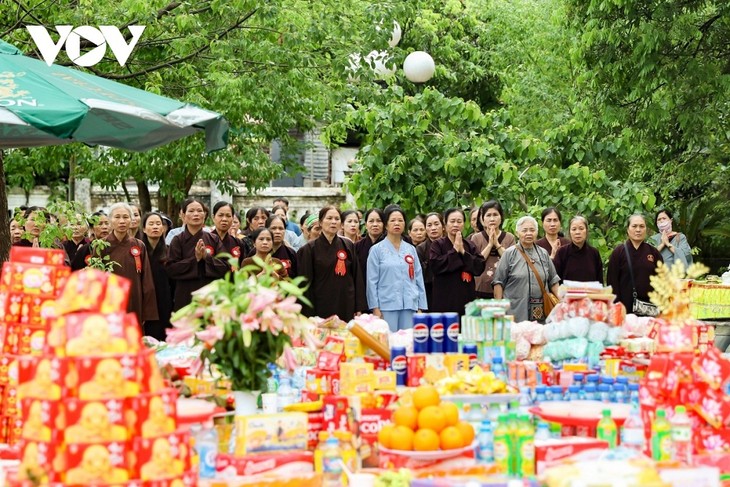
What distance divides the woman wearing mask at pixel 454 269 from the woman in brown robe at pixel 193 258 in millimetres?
1922

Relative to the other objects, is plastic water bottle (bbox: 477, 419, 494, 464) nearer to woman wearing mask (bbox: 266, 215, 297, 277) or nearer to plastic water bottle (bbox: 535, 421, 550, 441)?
plastic water bottle (bbox: 535, 421, 550, 441)

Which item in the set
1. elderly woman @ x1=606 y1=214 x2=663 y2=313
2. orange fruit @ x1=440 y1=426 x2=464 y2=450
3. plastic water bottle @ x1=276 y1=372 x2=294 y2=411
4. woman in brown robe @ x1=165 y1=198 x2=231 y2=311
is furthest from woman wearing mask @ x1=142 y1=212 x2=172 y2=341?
orange fruit @ x1=440 y1=426 x2=464 y2=450

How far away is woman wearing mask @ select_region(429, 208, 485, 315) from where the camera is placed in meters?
10.5

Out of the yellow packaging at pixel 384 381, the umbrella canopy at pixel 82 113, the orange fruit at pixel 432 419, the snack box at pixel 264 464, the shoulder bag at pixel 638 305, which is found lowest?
the snack box at pixel 264 464

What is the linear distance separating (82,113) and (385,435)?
9.54 ft

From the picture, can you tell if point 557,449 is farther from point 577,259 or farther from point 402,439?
point 577,259

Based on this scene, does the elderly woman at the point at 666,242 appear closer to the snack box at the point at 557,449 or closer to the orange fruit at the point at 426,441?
the snack box at the point at 557,449

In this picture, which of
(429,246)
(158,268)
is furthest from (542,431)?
(158,268)

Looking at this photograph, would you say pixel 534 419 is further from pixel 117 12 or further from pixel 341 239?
pixel 117 12

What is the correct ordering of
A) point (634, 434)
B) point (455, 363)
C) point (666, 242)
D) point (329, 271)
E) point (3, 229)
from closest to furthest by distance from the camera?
1. point (634, 434)
2. point (455, 363)
3. point (3, 229)
4. point (329, 271)
5. point (666, 242)

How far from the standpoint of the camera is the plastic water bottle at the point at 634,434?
4.82 metres

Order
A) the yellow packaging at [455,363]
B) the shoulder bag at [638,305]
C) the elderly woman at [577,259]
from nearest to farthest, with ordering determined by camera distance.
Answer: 1. the yellow packaging at [455,363]
2. the shoulder bag at [638,305]
3. the elderly woman at [577,259]

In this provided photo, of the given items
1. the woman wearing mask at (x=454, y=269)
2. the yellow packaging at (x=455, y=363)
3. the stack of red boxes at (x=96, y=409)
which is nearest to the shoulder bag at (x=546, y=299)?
the woman wearing mask at (x=454, y=269)

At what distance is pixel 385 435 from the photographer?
188 inches
